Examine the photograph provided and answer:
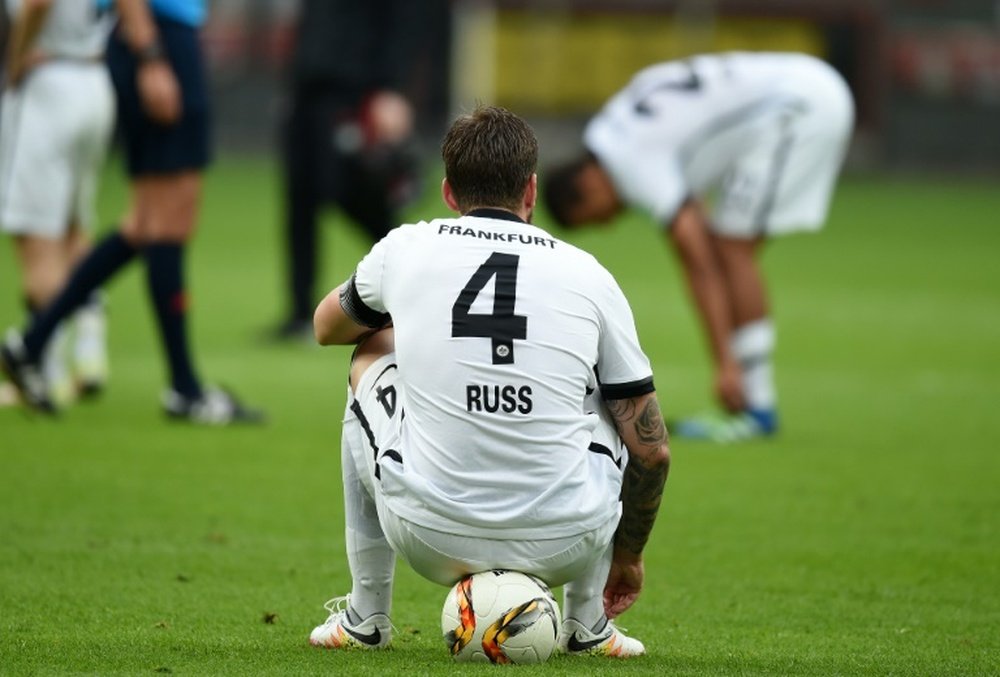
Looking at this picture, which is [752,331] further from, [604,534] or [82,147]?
[604,534]

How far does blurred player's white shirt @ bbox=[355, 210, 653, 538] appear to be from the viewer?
363cm

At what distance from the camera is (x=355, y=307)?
3.78 meters

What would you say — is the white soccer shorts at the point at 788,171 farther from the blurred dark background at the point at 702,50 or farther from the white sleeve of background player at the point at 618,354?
the blurred dark background at the point at 702,50

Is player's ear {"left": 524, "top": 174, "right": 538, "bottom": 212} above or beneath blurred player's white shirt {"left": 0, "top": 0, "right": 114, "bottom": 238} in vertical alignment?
above

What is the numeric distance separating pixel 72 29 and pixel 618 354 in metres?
4.49

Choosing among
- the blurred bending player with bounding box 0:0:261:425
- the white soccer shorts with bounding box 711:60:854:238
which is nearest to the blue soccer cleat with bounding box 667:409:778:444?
the white soccer shorts with bounding box 711:60:854:238

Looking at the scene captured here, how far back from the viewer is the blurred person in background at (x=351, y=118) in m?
10.0

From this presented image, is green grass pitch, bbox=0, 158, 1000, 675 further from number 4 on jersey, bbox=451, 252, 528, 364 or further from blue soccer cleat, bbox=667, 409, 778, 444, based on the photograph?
number 4 on jersey, bbox=451, 252, 528, 364

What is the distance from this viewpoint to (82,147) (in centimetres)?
770

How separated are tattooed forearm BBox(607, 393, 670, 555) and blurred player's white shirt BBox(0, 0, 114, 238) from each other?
435cm

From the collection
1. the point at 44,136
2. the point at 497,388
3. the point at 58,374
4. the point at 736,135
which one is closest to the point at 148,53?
the point at 44,136

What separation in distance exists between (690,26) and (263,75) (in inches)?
252

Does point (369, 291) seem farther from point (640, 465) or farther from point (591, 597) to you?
point (591, 597)

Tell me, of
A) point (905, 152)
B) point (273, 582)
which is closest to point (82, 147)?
point (273, 582)
